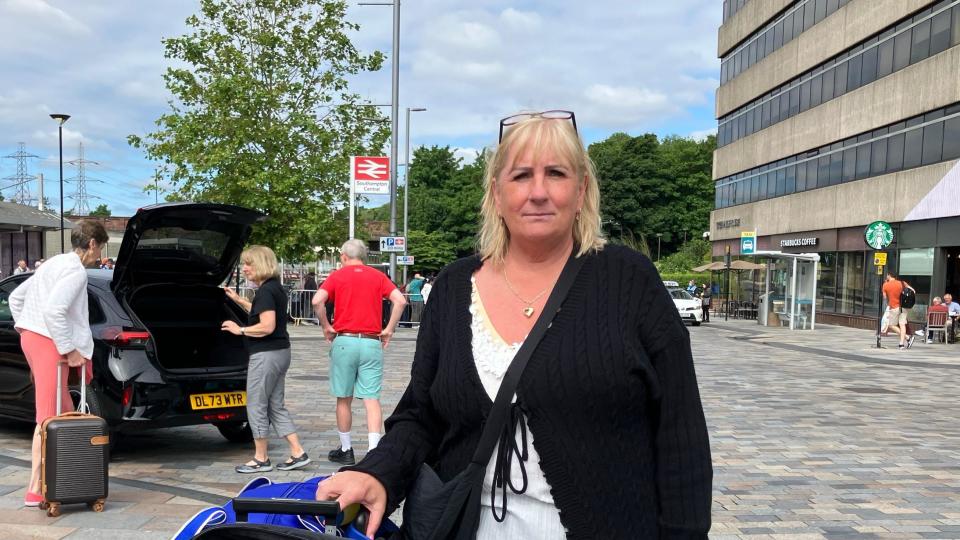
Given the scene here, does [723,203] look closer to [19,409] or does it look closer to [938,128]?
[938,128]

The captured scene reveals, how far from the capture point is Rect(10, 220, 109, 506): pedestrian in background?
17.3 ft

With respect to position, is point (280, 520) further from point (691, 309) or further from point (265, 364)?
point (691, 309)

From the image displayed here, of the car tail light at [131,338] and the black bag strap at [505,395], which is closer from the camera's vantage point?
the black bag strap at [505,395]

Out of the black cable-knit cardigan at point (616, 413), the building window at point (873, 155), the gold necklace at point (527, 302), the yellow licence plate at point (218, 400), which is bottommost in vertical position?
the yellow licence plate at point (218, 400)

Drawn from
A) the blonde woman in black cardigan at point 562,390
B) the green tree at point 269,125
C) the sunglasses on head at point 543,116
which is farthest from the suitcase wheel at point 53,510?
the green tree at point 269,125

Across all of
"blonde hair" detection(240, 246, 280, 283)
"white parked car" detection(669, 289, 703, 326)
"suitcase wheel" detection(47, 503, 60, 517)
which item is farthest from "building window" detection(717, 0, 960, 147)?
"suitcase wheel" detection(47, 503, 60, 517)

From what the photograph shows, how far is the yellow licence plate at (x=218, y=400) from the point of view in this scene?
6809 mm

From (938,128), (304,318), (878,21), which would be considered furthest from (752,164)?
(304,318)

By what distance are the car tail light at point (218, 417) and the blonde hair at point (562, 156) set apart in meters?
5.43

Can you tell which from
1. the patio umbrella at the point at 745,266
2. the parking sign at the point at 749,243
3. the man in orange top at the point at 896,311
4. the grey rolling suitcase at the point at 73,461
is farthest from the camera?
the patio umbrella at the point at 745,266

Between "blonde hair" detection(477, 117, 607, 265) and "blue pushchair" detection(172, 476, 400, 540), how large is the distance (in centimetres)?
74

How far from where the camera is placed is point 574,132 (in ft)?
6.55

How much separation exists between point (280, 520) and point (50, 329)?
4.17 metres

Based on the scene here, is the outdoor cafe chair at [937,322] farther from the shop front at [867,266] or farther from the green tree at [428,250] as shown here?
the green tree at [428,250]
